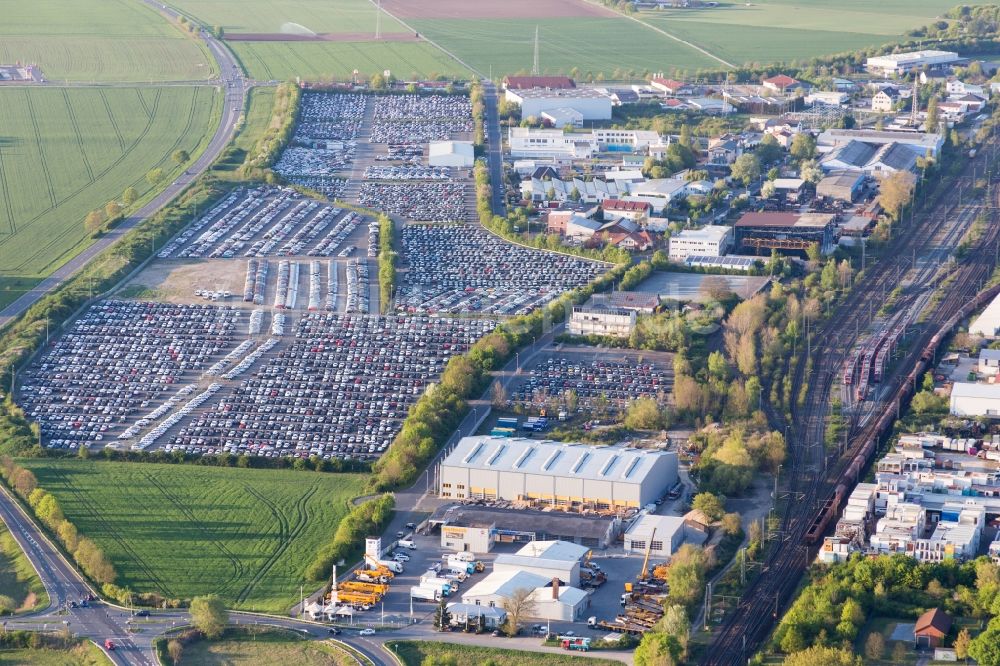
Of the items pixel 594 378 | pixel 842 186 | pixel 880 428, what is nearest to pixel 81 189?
pixel 842 186

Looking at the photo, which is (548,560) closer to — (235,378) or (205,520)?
(205,520)

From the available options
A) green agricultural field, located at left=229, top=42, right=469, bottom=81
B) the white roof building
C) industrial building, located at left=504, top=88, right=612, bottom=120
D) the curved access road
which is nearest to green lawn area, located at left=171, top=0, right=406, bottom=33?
the curved access road

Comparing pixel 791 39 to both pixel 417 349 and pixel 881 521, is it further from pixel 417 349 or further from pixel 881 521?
pixel 881 521

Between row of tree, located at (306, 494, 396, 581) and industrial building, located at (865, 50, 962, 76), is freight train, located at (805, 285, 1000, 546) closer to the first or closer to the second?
row of tree, located at (306, 494, 396, 581)

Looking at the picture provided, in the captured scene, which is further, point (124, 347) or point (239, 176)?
point (239, 176)

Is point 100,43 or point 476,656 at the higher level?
point 100,43

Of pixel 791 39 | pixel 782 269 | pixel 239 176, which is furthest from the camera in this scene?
pixel 791 39

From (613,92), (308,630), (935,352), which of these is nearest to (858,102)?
(613,92)
